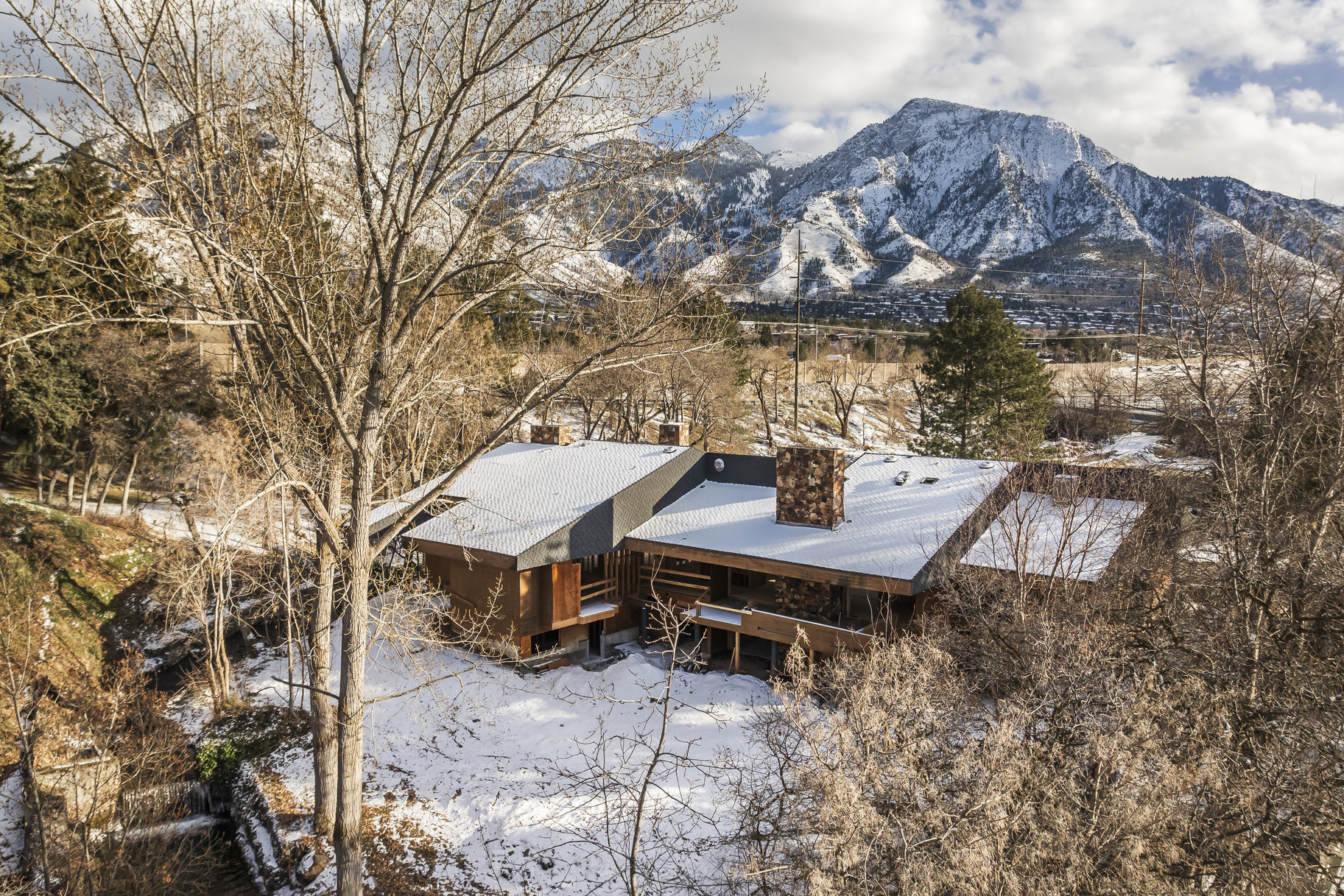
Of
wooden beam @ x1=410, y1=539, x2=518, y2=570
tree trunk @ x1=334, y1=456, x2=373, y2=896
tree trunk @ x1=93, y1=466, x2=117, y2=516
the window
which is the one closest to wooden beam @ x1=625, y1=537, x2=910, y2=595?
the window

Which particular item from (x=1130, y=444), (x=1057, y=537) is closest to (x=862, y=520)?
(x=1057, y=537)

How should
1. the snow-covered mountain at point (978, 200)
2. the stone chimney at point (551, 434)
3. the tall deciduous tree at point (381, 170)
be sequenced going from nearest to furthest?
the tall deciduous tree at point (381, 170), the stone chimney at point (551, 434), the snow-covered mountain at point (978, 200)

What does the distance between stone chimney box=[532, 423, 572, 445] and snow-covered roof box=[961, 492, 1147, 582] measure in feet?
42.3

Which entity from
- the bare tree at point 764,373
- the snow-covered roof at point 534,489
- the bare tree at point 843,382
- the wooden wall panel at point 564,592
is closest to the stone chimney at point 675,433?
the snow-covered roof at point 534,489

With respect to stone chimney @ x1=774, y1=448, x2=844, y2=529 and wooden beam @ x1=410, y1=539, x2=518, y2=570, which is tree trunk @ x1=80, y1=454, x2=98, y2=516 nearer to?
wooden beam @ x1=410, y1=539, x2=518, y2=570

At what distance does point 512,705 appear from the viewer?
47.8 ft

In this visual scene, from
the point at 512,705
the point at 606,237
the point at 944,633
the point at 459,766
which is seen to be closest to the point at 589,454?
the point at 512,705

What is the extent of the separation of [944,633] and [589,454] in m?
11.3

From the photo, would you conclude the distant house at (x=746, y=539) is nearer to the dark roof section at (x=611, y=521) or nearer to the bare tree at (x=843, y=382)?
the dark roof section at (x=611, y=521)

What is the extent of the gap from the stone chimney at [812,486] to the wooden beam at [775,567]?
63.5 inches

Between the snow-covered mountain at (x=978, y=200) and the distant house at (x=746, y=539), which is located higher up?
the snow-covered mountain at (x=978, y=200)

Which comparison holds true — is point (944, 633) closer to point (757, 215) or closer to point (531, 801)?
point (531, 801)

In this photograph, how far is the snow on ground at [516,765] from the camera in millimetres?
10570

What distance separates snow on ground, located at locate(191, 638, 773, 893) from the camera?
10.6 metres
